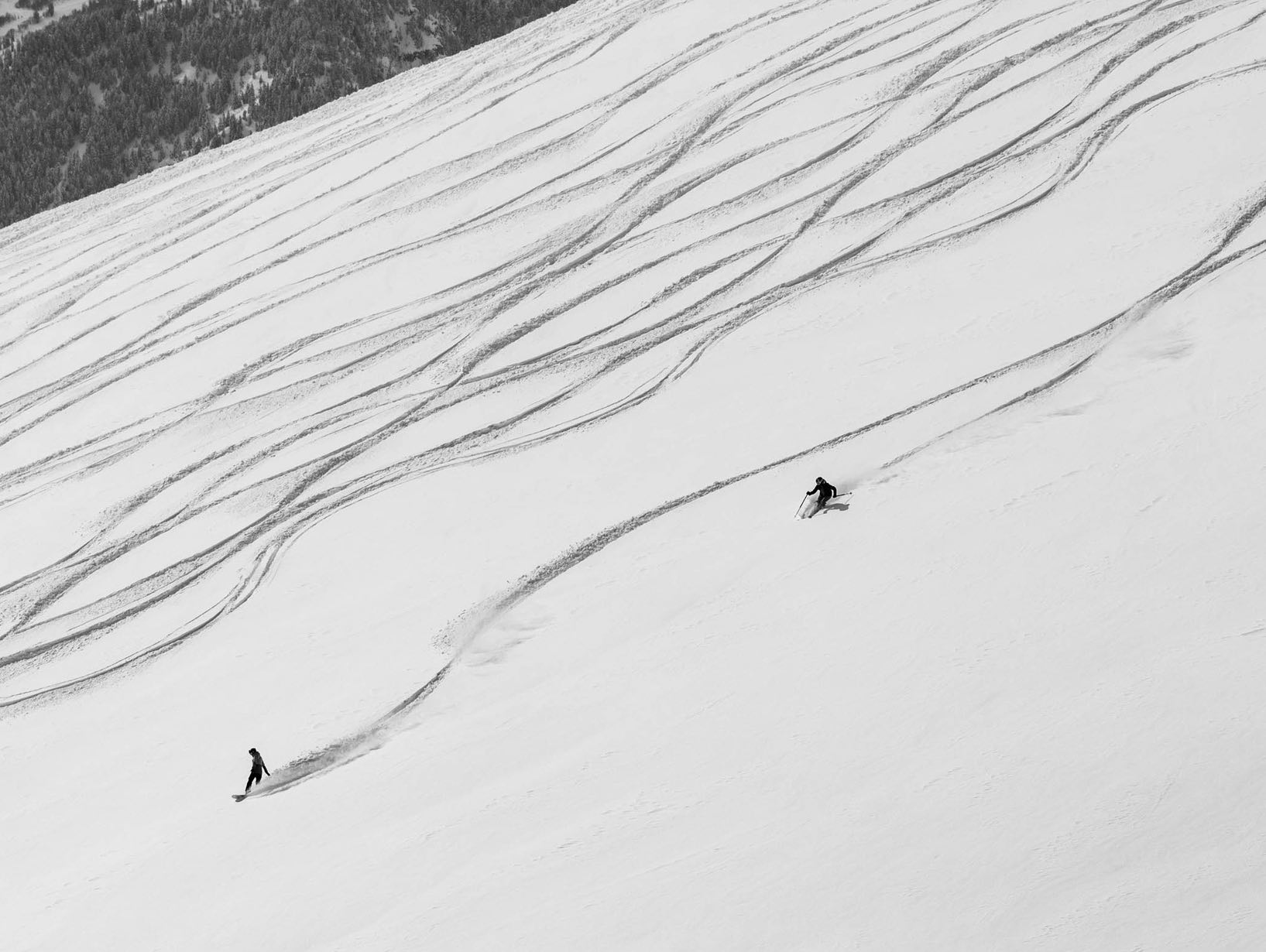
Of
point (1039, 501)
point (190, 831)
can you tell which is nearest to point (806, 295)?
point (1039, 501)

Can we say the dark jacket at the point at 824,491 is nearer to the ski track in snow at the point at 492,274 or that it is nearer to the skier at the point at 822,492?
the skier at the point at 822,492

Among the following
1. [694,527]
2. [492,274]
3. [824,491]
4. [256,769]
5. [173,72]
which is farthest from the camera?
[173,72]

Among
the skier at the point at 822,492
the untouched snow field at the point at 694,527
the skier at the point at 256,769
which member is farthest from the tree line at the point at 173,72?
the skier at the point at 256,769

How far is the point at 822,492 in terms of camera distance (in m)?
14.6

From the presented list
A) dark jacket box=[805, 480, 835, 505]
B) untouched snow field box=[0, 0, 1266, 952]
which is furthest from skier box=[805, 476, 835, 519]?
untouched snow field box=[0, 0, 1266, 952]

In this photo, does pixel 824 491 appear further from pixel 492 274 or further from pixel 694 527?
pixel 492 274

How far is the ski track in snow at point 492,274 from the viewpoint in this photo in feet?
56.1

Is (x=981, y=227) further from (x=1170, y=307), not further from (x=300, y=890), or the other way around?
(x=300, y=890)

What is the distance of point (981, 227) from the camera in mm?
20094

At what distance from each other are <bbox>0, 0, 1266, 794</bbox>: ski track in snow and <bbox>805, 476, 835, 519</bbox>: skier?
1.45 m

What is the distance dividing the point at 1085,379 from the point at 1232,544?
3990 millimetres

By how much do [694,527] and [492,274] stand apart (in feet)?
30.4

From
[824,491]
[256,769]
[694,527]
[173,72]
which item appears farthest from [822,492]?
[173,72]

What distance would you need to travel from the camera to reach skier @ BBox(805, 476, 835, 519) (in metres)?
14.5
